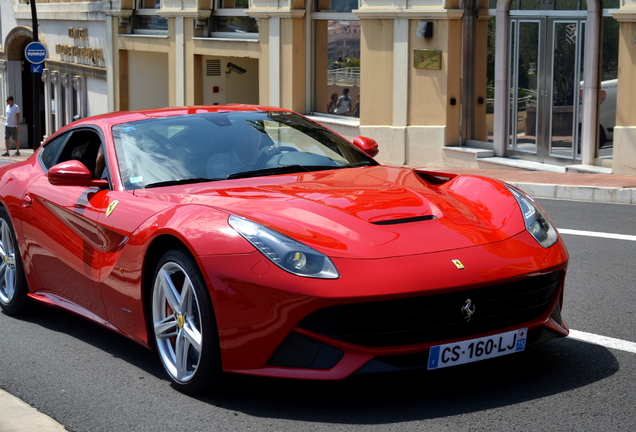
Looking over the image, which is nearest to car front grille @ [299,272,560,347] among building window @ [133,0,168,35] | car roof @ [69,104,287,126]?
car roof @ [69,104,287,126]

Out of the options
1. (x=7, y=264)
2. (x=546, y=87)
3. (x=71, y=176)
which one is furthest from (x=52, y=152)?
(x=546, y=87)

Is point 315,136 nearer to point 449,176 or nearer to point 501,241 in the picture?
point 449,176

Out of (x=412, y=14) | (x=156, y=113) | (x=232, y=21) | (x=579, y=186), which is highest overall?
(x=232, y=21)

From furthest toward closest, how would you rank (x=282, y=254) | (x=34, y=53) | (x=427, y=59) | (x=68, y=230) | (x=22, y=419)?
(x=34, y=53) < (x=427, y=59) < (x=68, y=230) < (x=22, y=419) < (x=282, y=254)

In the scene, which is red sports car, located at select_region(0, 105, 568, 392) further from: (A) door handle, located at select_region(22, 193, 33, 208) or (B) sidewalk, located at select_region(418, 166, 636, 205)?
(B) sidewalk, located at select_region(418, 166, 636, 205)

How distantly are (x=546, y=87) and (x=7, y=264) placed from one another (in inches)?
468

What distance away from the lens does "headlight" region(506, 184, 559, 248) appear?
468cm

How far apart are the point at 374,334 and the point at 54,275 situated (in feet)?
8.39

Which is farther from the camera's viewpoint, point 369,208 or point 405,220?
point 369,208

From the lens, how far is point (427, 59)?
61.0 ft

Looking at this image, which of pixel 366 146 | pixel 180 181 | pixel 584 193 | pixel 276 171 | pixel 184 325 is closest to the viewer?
pixel 184 325

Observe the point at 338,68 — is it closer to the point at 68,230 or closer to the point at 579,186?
the point at 579,186

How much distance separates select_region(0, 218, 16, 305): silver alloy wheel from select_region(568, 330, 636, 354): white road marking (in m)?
3.62

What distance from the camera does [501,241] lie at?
14.7ft
